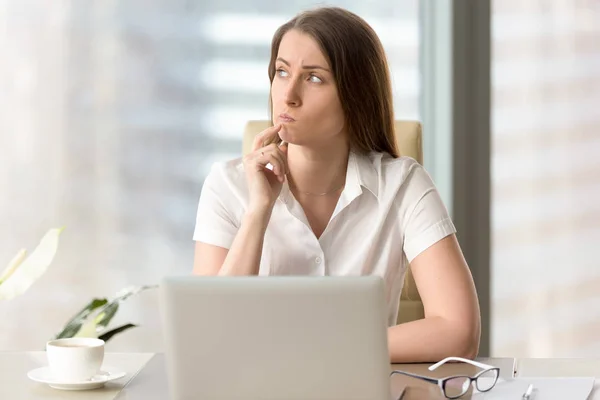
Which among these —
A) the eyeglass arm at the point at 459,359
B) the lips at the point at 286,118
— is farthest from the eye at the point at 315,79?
the eyeglass arm at the point at 459,359

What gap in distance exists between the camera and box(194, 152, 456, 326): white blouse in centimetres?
183

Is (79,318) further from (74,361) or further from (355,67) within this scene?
(355,67)

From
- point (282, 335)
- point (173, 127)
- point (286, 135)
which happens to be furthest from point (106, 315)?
point (173, 127)

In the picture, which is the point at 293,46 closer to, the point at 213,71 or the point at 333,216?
the point at 333,216

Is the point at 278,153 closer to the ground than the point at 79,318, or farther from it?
farther from it

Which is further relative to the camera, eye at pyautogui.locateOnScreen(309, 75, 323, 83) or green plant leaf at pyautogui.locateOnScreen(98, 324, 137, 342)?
green plant leaf at pyautogui.locateOnScreen(98, 324, 137, 342)

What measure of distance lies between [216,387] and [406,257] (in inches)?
36.0

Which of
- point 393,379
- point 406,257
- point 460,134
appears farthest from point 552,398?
point 460,134

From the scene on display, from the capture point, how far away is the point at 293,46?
181 centimetres

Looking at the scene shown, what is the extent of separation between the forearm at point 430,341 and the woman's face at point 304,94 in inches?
18.2

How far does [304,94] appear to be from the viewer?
1.78 metres

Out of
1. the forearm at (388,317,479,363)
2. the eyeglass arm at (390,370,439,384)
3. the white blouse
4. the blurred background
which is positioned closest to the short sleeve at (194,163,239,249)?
the white blouse

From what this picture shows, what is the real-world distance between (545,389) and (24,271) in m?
0.78

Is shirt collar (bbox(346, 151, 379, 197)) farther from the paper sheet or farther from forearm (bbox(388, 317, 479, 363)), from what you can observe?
the paper sheet
